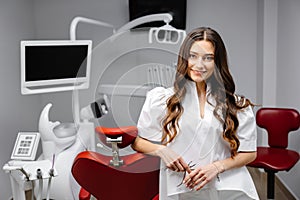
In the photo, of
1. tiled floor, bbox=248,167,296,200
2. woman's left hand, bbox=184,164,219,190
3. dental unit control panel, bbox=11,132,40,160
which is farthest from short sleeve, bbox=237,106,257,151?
tiled floor, bbox=248,167,296,200

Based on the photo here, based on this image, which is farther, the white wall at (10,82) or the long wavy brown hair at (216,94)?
the white wall at (10,82)

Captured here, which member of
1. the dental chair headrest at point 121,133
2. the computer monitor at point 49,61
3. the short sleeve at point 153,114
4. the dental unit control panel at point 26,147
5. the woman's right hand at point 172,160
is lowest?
the dental unit control panel at point 26,147

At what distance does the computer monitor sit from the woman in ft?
3.26

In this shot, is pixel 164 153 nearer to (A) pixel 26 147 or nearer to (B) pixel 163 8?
(A) pixel 26 147

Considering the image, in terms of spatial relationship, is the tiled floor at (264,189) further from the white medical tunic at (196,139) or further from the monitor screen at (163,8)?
the white medical tunic at (196,139)

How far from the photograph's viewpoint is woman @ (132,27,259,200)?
0.98 metres

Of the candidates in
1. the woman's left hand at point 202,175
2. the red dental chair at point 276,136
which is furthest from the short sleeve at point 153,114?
the red dental chair at point 276,136

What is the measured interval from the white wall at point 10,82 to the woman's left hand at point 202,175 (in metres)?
1.89

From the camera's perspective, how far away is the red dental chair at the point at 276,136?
6.88 feet

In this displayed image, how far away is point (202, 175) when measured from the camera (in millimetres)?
1004

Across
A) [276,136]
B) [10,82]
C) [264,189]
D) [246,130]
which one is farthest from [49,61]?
[264,189]

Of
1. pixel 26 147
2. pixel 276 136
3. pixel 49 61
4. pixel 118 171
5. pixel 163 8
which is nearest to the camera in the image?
pixel 118 171

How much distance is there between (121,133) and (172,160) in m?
0.17

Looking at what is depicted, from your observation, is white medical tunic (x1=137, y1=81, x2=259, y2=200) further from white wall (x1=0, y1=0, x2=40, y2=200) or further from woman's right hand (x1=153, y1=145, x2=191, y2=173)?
white wall (x1=0, y1=0, x2=40, y2=200)
